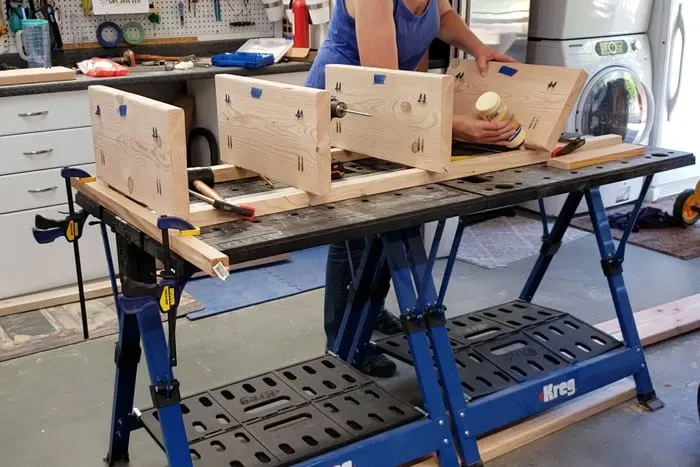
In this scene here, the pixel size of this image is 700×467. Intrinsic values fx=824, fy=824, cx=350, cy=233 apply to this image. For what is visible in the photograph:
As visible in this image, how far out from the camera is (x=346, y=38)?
229cm

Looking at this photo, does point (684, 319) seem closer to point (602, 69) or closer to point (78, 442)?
point (602, 69)

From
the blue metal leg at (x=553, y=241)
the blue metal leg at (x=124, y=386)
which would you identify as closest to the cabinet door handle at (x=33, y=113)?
the blue metal leg at (x=124, y=386)

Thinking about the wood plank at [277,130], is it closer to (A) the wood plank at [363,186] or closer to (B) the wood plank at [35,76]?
(A) the wood plank at [363,186]

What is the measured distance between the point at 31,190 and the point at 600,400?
214 cm


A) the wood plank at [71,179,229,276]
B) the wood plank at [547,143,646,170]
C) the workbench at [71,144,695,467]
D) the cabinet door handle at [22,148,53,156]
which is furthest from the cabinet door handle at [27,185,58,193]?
the wood plank at [547,143,646,170]

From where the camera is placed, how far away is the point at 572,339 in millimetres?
2479

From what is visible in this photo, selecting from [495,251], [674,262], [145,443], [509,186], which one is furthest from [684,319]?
[145,443]

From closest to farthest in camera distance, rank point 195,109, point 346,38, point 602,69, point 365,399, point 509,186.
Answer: point 509,186 < point 365,399 < point 346,38 < point 195,109 < point 602,69

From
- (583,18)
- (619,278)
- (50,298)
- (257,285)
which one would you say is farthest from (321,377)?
(583,18)

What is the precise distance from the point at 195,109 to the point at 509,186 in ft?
7.43

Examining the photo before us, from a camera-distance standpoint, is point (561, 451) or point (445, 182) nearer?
point (445, 182)

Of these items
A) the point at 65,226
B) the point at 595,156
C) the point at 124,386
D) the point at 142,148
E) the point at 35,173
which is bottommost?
the point at 124,386

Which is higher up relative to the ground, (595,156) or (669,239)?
(595,156)

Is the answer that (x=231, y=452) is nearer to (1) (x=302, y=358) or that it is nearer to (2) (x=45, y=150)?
(1) (x=302, y=358)
